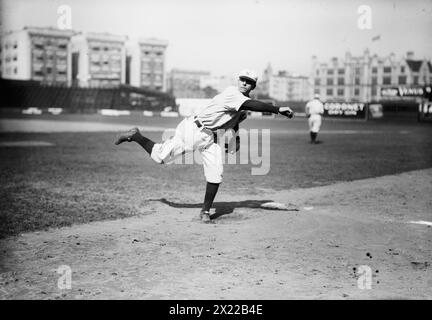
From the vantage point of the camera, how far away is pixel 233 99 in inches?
209

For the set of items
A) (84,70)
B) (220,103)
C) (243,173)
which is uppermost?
(84,70)

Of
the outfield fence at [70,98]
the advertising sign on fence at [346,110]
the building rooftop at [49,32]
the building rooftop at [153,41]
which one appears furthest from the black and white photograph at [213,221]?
the building rooftop at [153,41]

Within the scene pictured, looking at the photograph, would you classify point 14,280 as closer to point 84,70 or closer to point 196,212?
point 196,212

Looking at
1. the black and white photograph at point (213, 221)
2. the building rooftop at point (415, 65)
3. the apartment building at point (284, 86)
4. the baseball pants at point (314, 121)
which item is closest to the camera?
the black and white photograph at point (213, 221)

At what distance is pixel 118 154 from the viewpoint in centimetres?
1356

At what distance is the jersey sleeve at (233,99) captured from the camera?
5.30 meters

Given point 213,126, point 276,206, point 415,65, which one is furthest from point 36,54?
point 213,126

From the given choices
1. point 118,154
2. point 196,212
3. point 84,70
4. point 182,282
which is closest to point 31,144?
point 118,154

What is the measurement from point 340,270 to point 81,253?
7.11ft

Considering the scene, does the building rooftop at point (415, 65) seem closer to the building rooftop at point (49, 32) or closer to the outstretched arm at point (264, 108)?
Result: the building rooftop at point (49, 32)

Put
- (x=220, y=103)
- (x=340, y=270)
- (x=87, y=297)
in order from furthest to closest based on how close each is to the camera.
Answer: (x=220, y=103)
(x=340, y=270)
(x=87, y=297)

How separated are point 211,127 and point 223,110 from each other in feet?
0.85

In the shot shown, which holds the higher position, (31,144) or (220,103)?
(220,103)

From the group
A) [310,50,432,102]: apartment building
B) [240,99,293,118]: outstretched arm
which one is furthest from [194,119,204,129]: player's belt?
[310,50,432,102]: apartment building
